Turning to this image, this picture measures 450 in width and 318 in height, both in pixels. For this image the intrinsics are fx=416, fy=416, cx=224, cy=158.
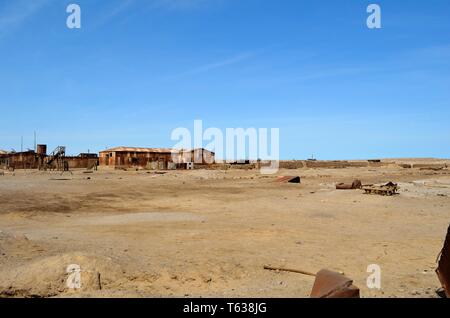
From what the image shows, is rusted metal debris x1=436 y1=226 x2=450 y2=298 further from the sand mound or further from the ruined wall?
the ruined wall

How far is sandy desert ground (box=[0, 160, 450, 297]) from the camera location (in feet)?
24.8

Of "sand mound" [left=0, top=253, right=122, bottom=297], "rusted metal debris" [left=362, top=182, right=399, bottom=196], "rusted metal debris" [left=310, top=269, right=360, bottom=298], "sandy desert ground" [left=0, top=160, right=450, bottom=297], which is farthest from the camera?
"rusted metal debris" [left=362, top=182, right=399, bottom=196]

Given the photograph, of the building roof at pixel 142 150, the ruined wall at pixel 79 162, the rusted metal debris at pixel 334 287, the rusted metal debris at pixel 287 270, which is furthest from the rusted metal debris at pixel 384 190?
the ruined wall at pixel 79 162

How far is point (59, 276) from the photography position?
757 cm

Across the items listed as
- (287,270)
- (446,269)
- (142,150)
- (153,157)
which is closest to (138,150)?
(142,150)

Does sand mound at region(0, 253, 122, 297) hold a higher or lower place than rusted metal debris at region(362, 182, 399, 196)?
lower

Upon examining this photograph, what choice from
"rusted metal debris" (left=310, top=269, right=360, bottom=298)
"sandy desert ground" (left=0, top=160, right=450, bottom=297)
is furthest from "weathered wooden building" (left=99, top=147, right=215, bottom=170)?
"rusted metal debris" (left=310, top=269, right=360, bottom=298)

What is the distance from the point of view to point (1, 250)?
9664 mm

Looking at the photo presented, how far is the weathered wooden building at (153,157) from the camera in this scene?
6638cm

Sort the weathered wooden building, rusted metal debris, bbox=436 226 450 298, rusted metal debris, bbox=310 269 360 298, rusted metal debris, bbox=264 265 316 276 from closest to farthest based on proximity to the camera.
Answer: rusted metal debris, bbox=310 269 360 298, rusted metal debris, bbox=436 226 450 298, rusted metal debris, bbox=264 265 316 276, the weathered wooden building

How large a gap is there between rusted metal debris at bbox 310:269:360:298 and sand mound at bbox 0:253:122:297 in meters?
3.93

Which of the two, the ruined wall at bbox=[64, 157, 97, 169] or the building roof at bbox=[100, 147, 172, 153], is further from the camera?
the ruined wall at bbox=[64, 157, 97, 169]
